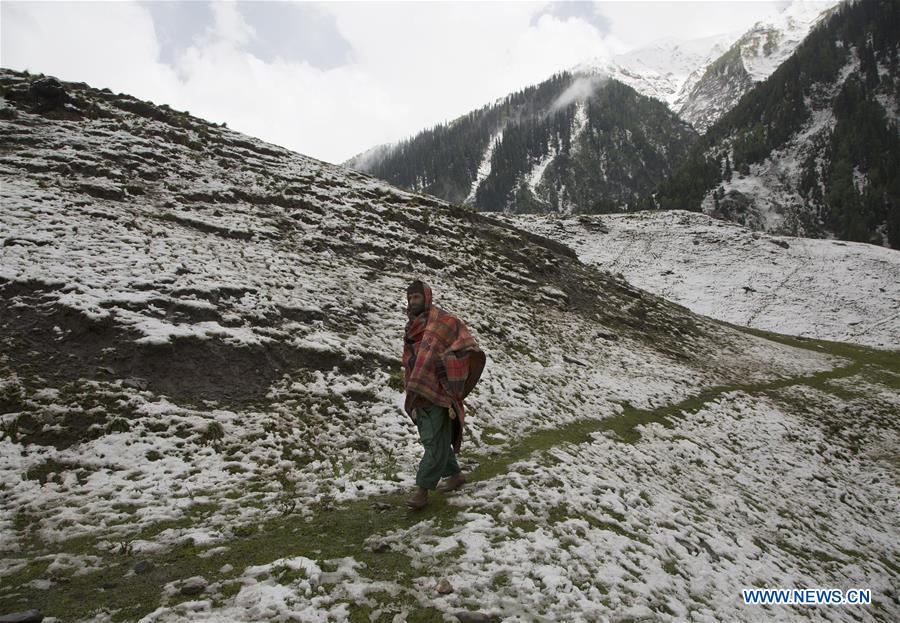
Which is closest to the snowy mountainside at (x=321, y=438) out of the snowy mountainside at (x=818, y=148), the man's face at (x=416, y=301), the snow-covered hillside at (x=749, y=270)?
the man's face at (x=416, y=301)

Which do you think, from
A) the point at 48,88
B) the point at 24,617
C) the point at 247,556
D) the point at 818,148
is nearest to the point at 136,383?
the point at 247,556

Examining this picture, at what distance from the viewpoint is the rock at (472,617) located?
15.4ft

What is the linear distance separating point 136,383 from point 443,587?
8.18m

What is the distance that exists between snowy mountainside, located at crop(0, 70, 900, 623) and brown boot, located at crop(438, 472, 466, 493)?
0.24m

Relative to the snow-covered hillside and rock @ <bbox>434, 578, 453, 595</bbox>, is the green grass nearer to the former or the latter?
rock @ <bbox>434, 578, 453, 595</bbox>

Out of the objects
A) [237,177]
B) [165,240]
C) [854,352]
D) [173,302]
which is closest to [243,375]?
[173,302]

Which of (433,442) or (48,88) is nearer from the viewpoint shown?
(433,442)

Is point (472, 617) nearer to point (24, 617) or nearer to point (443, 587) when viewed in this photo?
point (443, 587)

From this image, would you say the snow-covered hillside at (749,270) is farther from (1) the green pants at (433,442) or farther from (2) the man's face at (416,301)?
(2) the man's face at (416,301)

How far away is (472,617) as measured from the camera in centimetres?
474

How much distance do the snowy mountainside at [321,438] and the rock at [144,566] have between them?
0.16 feet

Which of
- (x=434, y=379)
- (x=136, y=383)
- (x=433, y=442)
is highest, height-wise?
(x=434, y=379)

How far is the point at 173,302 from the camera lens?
492 inches

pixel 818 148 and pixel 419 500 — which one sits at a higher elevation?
pixel 818 148
